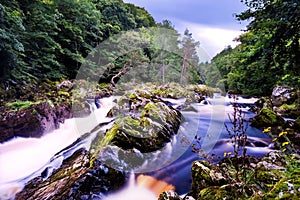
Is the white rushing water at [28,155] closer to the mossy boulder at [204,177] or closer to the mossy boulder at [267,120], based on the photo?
the mossy boulder at [204,177]

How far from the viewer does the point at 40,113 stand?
5973 mm

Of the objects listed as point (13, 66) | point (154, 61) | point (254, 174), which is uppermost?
point (154, 61)

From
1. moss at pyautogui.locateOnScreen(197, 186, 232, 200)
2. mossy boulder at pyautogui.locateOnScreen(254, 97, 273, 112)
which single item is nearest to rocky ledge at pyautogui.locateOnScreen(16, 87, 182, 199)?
moss at pyautogui.locateOnScreen(197, 186, 232, 200)

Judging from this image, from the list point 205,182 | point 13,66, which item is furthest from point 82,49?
point 205,182

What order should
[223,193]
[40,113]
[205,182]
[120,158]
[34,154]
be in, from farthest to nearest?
[40,113]
[34,154]
[120,158]
[205,182]
[223,193]

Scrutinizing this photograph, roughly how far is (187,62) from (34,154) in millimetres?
15465

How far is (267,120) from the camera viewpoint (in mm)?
5777

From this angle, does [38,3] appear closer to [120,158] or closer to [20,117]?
[20,117]

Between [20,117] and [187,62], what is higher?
[187,62]

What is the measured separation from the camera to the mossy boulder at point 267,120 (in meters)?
5.59

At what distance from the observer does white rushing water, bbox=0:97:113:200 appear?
394 centimetres

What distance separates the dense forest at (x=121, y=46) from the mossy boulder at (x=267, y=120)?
122 cm

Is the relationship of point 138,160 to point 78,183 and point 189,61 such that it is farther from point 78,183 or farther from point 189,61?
point 189,61

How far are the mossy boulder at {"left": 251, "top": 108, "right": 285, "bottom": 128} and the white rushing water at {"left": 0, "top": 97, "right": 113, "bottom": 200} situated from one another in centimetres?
485
